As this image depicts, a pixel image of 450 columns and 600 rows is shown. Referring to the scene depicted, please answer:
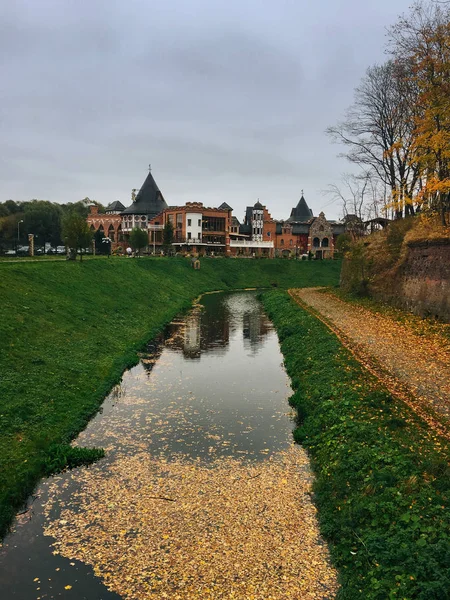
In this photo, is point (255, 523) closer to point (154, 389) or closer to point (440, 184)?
point (154, 389)

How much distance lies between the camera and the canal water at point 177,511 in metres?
9.06

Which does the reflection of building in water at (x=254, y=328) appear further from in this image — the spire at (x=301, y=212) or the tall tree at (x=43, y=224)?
the tall tree at (x=43, y=224)

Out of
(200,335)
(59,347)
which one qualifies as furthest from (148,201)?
(59,347)

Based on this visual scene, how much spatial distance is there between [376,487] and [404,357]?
11.3 m

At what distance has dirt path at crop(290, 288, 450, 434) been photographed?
15.6m

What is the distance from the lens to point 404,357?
832 inches

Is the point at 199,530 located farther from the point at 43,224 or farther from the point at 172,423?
the point at 43,224

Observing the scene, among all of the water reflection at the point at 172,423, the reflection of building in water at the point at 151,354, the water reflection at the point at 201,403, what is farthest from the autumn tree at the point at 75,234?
the water reflection at the point at 172,423

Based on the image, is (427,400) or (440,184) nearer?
(427,400)

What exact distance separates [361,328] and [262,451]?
16765mm

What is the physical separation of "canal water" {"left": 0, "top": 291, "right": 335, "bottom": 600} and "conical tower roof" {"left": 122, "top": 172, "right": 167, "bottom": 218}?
275ft

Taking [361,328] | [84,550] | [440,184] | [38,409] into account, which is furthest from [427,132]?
[84,550]

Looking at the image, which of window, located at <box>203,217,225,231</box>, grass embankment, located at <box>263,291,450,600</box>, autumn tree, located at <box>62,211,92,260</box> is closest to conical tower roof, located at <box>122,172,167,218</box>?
window, located at <box>203,217,225,231</box>

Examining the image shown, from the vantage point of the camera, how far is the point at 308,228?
107625 mm
